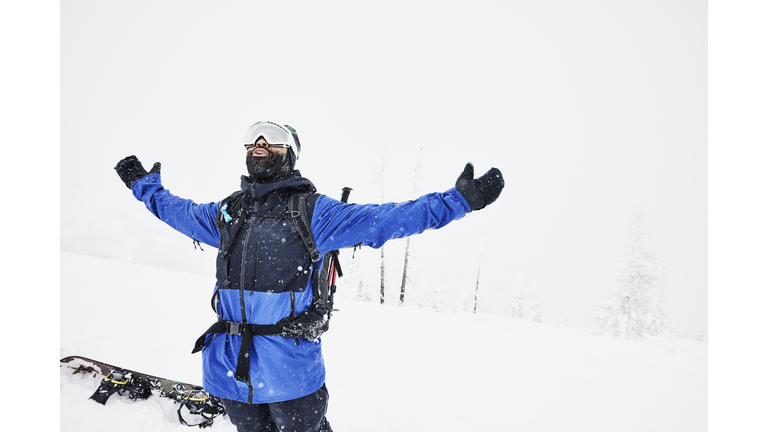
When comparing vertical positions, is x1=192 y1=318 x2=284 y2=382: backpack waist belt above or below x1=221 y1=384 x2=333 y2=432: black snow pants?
above

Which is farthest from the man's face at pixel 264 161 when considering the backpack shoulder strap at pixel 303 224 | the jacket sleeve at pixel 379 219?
the jacket sleeve at pixel 379 219

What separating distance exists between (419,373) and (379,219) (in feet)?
18.5

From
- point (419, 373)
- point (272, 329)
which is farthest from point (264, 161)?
point (419, 373)

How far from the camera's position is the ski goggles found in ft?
10.5

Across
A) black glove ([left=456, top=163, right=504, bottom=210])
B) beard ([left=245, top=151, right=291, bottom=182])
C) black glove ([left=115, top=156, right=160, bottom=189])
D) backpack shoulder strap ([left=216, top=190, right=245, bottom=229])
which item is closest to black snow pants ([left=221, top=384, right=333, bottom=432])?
backpack shoulder strap ([left=216, top=190, right=245, bottom=229])

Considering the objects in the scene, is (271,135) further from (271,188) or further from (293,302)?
(293,302)

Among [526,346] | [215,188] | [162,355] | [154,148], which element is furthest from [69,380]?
[154,148]

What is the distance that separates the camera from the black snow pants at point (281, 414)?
8.64ft

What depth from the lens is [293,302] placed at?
105 inches

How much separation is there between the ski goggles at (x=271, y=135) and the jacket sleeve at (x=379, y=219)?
0.84 metres

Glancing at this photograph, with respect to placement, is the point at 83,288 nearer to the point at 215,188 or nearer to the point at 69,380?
the point at 69,380

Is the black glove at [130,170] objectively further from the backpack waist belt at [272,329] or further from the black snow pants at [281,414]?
the black snow pants at [281,414]

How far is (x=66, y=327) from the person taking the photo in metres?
7.93

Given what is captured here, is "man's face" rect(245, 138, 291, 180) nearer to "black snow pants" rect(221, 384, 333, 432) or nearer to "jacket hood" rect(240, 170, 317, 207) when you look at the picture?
"jacket hood" rect(240, 170, 317, 207)
